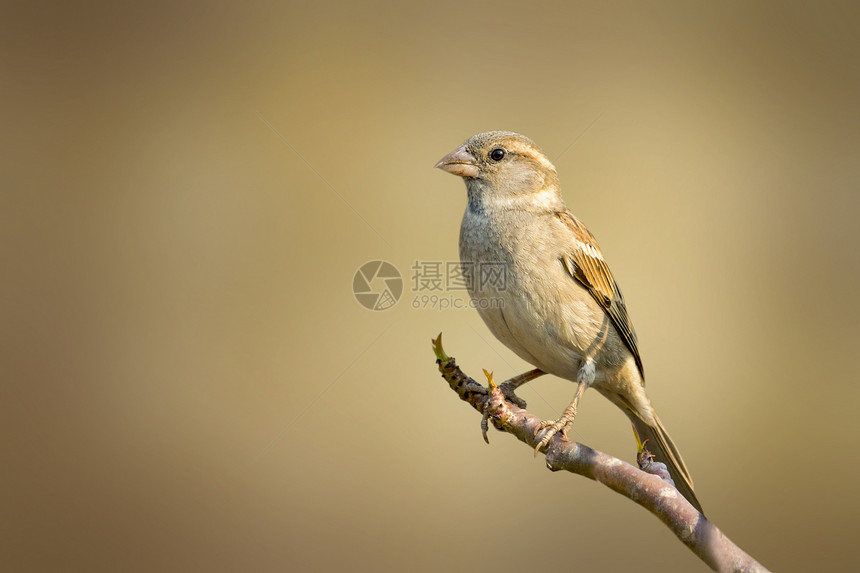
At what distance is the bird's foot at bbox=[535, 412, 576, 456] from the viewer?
5.71 ft

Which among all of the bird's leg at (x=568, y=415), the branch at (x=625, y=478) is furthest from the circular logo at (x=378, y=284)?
the branch at (x=625, y=478)

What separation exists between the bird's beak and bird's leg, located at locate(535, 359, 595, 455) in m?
0.90

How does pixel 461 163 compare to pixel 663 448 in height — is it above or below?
above

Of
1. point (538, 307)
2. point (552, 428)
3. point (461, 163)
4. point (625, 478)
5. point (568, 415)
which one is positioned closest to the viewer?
point (625, 478)

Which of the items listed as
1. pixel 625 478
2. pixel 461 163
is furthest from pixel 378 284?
pixel 625 478

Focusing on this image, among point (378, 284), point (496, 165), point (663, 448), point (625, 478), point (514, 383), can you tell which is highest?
point (496, 165)

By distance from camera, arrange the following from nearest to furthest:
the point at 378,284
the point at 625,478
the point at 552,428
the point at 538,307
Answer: the point at 625,478 → the point at 552,428 → the point at 538,307 → the point at 378,284

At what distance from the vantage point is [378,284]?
3846mm

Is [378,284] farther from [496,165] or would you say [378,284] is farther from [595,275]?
[595,275]

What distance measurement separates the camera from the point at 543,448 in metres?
1.93

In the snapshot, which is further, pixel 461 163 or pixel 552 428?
pixel 461 163

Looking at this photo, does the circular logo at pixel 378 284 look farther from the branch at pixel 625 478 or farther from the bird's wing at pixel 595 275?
the branch at pixel 625 478

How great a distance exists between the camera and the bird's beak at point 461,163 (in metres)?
2.62

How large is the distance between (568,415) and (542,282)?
0.52 m
